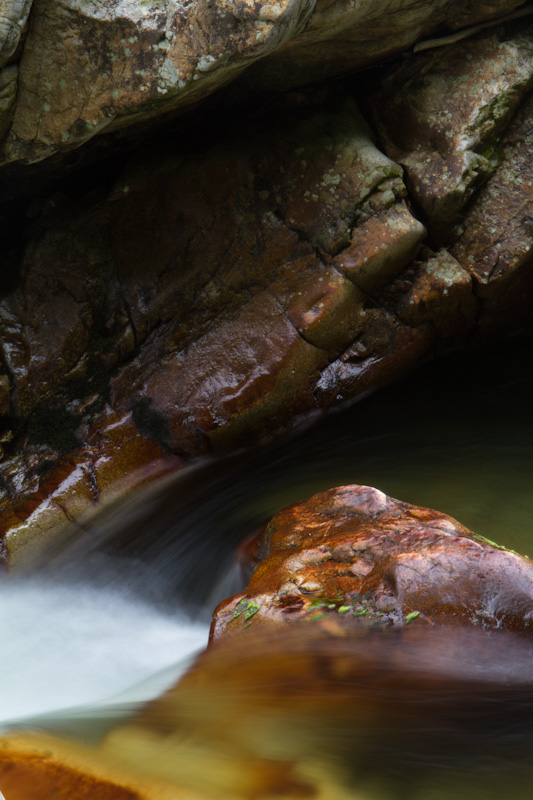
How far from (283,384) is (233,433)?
2.03ft

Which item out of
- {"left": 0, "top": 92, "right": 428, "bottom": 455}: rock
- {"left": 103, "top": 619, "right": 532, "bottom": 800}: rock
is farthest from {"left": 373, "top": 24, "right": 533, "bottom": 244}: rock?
{"left": 103, "top": 619, "right": 532, "bottom": 800}: rock

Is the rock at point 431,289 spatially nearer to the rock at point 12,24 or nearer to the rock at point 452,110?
the rock at point 452,110

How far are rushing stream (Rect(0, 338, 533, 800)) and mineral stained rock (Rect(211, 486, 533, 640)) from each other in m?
0.28

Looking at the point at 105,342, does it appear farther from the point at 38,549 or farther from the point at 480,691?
the point at 480,691

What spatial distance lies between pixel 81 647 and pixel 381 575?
220 centimetres

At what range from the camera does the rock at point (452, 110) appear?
5.79m

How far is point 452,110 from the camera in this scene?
5812mm

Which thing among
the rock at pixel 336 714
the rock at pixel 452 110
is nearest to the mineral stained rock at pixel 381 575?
the rock at pixel 336 714

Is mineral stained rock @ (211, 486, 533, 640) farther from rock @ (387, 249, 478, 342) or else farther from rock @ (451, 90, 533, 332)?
rock @ (451, 90, 533, 332)

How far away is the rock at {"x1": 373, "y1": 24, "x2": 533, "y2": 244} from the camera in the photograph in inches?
228

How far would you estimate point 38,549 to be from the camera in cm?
493

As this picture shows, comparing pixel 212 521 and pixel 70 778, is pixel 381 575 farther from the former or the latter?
pixel 212 521

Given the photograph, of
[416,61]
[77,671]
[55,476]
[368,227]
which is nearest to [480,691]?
[77,671]

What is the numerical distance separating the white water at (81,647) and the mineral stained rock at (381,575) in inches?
25.8
